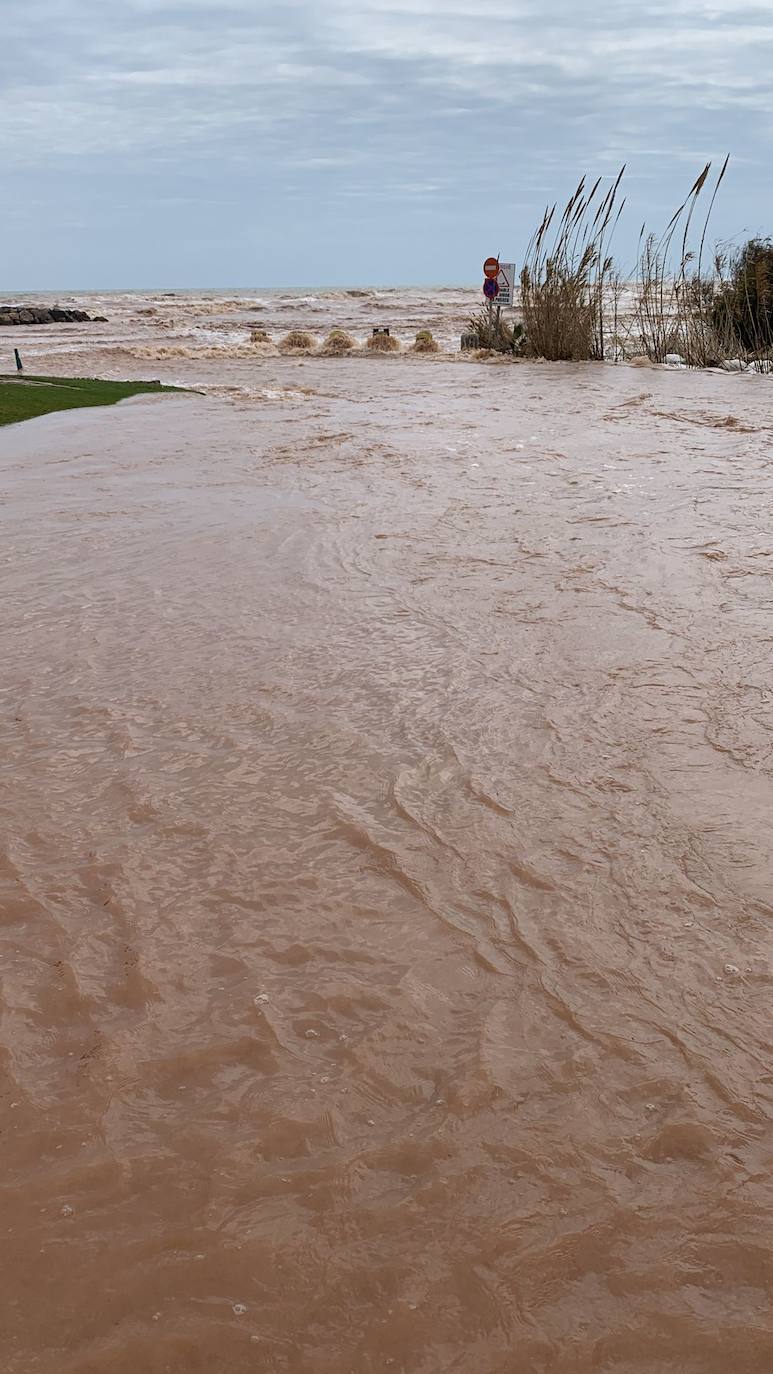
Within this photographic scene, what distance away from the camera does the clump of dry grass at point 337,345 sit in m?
23.4

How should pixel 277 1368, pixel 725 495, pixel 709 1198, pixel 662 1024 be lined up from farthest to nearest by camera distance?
1. pixel 725 495
2. pixel 662 1024
3. pixel 709 1198
4. pixel 277 1368

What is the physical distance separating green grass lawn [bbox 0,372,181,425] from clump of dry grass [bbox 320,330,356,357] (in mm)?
8983

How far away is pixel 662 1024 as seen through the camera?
87.3 inches

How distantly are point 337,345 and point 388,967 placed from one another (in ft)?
75.6

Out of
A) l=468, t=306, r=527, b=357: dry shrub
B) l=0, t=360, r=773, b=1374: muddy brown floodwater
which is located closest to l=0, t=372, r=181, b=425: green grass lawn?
l=0, t=360, r=773, b=1374: muddy brown floodwater

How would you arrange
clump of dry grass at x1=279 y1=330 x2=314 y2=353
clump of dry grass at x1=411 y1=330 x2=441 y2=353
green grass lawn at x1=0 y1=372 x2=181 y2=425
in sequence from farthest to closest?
1. clump of dry grass at x1=279 y1=330 x2=314 y2=353
2. clump of dry grass at x1=411 y1=330 x2=441 y2=353
3. green grass lawn at x1=0 y1=372 x2=181 y2=425

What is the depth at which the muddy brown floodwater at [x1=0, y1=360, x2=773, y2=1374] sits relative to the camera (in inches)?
64.4

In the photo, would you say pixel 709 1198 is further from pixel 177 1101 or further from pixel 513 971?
pixel 177 1101

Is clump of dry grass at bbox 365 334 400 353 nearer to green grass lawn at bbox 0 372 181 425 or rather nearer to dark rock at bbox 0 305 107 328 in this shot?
green grass lawn at bbox 0 372 181 425

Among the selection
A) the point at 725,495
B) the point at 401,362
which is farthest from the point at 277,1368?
the point at 401,362

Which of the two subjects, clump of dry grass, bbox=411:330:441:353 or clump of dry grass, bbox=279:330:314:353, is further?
clump of dry grass, bbox=279:330:314:353

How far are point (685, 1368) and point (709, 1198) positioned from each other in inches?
12.8

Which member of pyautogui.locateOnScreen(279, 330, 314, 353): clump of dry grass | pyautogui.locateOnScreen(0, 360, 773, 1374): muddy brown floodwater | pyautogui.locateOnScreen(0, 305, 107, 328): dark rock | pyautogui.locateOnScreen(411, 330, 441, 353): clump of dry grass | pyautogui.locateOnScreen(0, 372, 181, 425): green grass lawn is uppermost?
pyautogui.locateOnScreen(0, 305, 107, 328): dark rock

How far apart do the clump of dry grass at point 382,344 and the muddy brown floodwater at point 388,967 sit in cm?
1929
